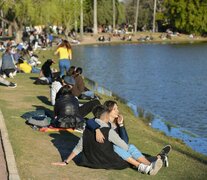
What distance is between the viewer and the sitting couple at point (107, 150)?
24.3ft

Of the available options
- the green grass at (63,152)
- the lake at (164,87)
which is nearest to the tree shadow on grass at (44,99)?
the green grass at (63,152)

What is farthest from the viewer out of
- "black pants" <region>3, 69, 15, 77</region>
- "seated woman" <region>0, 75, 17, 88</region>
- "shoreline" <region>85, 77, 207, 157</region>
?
"black pants" <region>3, 69, 15, 77</region>

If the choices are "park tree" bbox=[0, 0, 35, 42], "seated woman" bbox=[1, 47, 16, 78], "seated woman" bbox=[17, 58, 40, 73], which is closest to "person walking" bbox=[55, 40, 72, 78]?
"seated woman" bbox=[1, 47, 16, 78]

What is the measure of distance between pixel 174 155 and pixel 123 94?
12.8 metres

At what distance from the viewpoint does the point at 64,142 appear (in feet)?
31.2

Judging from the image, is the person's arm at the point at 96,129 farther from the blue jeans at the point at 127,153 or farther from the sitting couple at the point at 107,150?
the blue jeans at the point at 127,153

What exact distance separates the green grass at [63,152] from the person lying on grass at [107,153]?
11cm

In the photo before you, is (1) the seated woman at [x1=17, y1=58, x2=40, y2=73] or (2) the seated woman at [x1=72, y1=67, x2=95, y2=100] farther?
(1) the seated woman at [x1=17, y1=58, x2=40, y2=73]

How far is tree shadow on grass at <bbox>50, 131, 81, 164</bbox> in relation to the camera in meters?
8.66


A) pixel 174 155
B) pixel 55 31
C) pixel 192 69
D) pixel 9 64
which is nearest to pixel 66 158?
pixel 174 155

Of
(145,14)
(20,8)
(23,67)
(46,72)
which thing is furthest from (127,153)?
(145,14)

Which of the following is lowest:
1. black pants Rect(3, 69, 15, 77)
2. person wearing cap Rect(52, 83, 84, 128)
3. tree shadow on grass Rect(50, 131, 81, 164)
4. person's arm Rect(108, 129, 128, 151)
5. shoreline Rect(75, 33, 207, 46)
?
shoreline Rect(75, 33, 207, 46)

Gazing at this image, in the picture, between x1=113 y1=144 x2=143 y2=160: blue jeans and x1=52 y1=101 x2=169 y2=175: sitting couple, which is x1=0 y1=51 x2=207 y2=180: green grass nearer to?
x1=52 y1=101 x2=169 y2=175: sitting couple

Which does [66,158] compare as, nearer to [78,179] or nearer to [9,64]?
[78,179]
